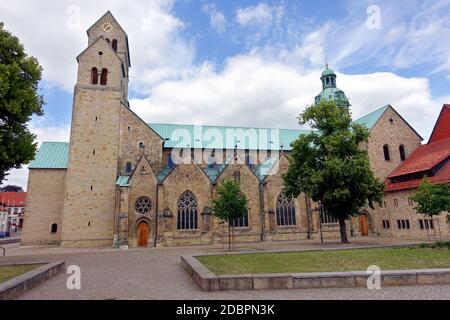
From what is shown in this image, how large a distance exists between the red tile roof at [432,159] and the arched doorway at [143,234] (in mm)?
29100

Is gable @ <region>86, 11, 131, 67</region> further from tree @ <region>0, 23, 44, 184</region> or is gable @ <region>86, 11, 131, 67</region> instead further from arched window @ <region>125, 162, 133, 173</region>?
tree @ <region>0, 23, 44, 184</region>

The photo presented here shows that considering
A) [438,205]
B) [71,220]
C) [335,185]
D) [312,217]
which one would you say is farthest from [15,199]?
[438,205]

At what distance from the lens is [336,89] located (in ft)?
181

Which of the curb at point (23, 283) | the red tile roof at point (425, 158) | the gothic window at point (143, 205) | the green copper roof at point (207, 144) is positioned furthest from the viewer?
the green copper roof at point (207, 144)

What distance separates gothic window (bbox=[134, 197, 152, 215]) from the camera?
31625 mm

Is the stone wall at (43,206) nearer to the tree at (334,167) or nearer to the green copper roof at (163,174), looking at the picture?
the green copper roof at (163,174)

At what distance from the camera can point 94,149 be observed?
107ft

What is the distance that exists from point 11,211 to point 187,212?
79462 millimetres

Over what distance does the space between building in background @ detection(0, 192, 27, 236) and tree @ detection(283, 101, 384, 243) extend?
3265 inches

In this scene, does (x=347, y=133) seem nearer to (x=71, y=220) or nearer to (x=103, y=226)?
(x=103, y=226)

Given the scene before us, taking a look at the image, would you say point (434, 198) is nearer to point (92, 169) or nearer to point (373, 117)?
point (373, 117)

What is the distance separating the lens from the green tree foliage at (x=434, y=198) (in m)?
22.1

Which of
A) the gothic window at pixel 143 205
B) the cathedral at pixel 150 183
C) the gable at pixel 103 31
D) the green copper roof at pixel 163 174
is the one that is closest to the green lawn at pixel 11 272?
the cathedral at pixel 150 183

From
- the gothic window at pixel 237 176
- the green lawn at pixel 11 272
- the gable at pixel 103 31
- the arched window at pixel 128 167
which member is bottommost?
the green lawn at pixel 11 272
